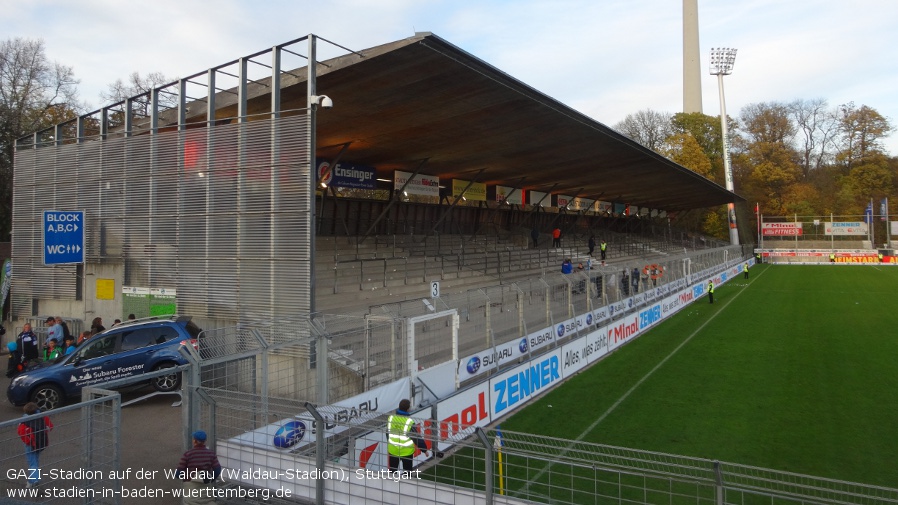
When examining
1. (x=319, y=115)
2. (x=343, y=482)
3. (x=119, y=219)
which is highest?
(x=319, y=115)

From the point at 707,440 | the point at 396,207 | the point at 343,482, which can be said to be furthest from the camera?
the point at 396,207

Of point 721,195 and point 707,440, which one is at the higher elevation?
point 721,195

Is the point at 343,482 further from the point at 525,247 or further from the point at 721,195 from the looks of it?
the point at 721,195

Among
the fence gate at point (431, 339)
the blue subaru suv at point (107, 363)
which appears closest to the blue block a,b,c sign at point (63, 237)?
the blue subaru suv at point (107, 363)

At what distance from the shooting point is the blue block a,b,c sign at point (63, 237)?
56.3ft

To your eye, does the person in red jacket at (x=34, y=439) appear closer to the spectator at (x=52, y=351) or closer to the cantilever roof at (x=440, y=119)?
the cantilever roof at (x=440, y=119)

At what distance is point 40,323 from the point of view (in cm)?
1895

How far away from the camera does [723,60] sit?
249ft

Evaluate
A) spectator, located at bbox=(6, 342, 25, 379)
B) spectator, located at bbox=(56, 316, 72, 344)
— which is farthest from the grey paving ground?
spectator, located at bbox=(56, 316, 72, 344)

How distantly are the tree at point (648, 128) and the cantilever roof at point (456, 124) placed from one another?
47.7 metres

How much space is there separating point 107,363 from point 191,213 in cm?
457

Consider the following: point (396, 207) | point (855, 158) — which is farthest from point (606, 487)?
point (855, 158)

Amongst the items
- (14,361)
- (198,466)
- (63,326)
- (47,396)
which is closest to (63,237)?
(63,326)

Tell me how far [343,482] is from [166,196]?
42.2 feet
